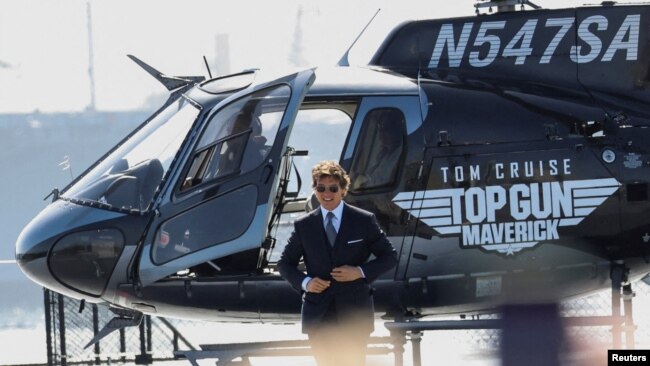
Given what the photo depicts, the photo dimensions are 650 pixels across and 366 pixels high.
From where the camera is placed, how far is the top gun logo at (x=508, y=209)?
9.51 metres

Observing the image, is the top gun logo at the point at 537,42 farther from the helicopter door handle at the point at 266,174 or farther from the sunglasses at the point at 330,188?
the sunglasses at the point at 330,188

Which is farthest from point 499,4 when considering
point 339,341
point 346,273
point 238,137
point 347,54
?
point 339,341

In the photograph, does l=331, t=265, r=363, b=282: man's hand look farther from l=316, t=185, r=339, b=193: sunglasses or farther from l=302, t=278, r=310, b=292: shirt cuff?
l=316, t=185, r=339, b=193: sunglasses

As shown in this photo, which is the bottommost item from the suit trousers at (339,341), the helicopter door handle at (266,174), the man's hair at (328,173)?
the suit trousers at (339,341)

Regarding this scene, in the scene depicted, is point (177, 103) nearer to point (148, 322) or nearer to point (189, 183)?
point (189, 183)

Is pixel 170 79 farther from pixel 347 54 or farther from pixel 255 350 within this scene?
pixel 255 350

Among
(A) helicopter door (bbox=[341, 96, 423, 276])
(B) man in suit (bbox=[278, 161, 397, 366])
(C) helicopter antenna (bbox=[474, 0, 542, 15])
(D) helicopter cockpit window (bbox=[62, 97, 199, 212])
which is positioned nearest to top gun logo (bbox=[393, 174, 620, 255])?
(A) helicopter door (bbox=[341, 96, 423, 276])

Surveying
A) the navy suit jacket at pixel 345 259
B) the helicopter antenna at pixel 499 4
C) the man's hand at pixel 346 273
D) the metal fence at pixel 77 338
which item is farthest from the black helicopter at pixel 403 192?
the metal fence at pixel 77 338

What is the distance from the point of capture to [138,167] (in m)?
9.88

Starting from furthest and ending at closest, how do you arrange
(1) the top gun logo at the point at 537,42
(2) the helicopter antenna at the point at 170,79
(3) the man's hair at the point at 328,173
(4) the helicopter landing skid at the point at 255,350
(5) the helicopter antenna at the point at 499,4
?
(2) the helicopter antenna at the point at 170,79
(5) the helicopter antenna at the point at 499,4
(1) the top gun logo at the point at 537,42
(4) the helicopter landing skid at the point at 255,350
(3) the man's hair at the point at 328,173

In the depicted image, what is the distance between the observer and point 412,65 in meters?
10.3

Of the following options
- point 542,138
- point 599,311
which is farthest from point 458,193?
point 599,311

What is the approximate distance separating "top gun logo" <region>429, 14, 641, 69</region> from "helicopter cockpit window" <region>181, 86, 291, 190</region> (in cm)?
131

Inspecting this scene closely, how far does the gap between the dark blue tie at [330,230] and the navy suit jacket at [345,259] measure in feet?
0.07
